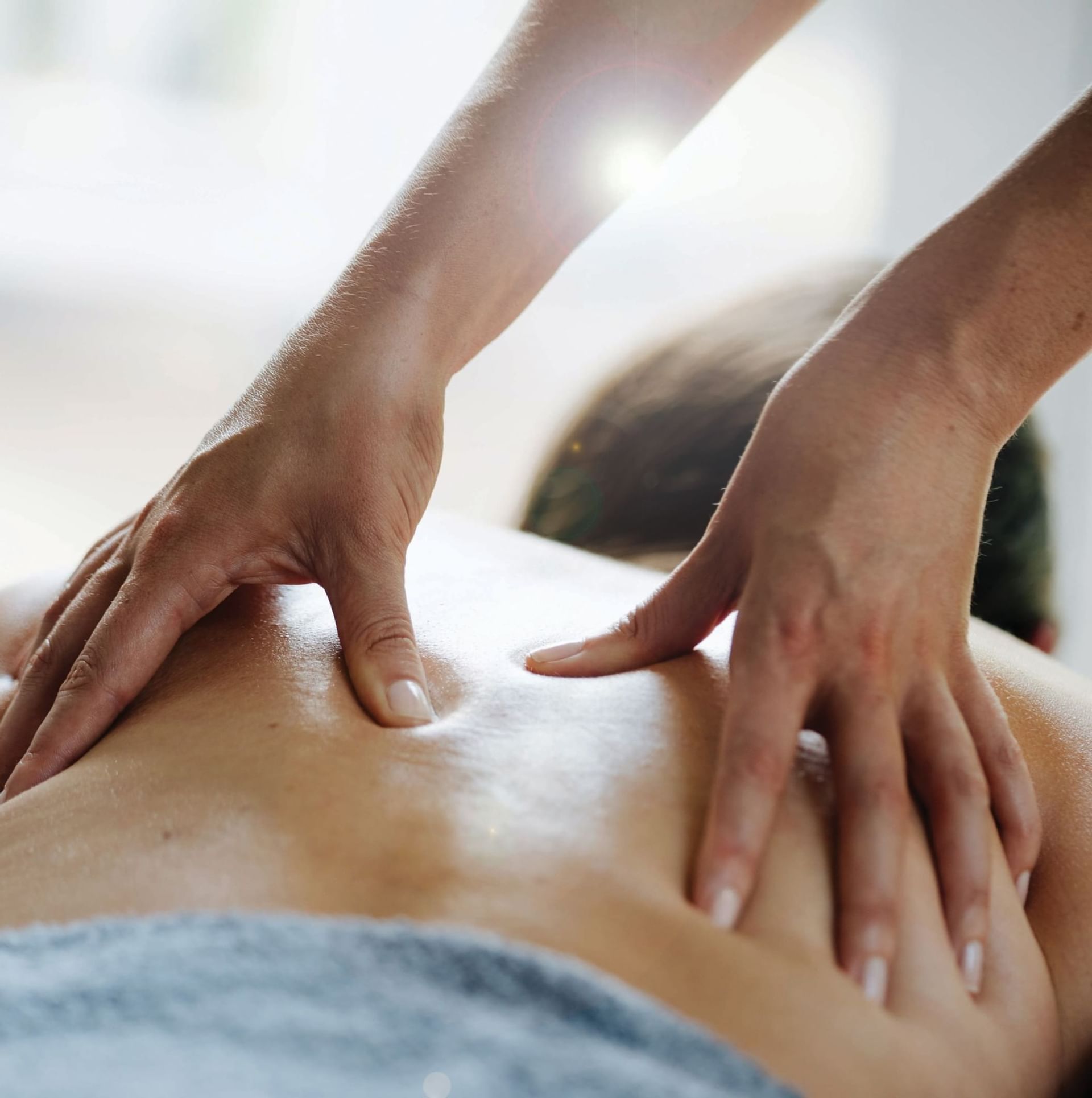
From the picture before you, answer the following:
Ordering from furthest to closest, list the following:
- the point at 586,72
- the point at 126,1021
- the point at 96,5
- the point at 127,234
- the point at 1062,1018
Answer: the point at 127,234, the point at 96,5, the point at 586,72, the point at 1062,1018, the point at 126,1021

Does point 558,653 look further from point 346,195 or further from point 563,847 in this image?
point 346,195

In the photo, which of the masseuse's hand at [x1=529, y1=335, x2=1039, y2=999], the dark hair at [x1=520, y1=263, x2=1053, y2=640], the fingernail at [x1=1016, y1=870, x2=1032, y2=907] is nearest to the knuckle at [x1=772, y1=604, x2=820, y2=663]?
the masseuse's hand at [x1=529, y1=335, x2=1039, y2=999]

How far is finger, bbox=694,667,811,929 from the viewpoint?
0.60 meters

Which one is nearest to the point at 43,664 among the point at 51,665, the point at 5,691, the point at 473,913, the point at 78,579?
the point at 51,665

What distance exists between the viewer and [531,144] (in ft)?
3.64

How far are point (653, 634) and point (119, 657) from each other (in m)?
0.47

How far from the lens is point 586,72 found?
1124 millimetres

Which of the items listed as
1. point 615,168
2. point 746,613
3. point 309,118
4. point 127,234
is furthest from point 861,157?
point 746,613

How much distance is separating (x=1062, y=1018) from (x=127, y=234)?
9.65ft

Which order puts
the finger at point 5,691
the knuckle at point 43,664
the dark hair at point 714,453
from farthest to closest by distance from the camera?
the dark hair at point 714,453
the finger at point 5,691
the knuckle at point 43,664

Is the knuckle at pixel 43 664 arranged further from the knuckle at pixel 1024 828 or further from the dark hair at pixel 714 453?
the dark hair at pixel 714 453

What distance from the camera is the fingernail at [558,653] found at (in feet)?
2.71

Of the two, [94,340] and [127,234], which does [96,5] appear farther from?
[94,340]

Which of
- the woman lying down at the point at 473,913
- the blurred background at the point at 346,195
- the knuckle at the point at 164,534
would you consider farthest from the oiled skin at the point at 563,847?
the blurred background at the point at 346,195
